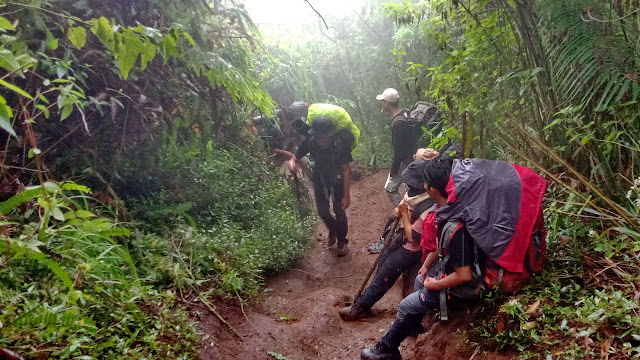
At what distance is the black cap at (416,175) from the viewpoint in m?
3.96

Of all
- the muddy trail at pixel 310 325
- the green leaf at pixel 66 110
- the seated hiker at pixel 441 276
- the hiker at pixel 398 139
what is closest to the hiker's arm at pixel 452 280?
the seated hiker at pixel 441 276

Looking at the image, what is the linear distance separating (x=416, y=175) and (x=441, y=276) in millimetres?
1319

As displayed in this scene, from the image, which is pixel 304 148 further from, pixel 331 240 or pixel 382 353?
pixel 382 353

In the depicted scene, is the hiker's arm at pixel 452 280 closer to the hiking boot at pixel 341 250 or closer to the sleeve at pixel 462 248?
the sleeve at pixel 462 248

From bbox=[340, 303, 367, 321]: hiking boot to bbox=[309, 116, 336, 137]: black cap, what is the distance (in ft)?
8.68

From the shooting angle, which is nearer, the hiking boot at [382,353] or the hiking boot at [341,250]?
the hiking boot at [382,353]

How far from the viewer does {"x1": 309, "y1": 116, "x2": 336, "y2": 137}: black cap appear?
19.5ft

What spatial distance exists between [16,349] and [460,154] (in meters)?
4.30

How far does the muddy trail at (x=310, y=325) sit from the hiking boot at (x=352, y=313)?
62mm

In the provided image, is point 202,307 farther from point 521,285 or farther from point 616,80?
point 616,80

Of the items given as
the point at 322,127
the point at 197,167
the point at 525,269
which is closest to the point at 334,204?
the point at 322,127

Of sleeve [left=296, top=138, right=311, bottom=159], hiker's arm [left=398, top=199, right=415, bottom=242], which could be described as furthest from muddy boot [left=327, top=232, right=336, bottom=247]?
hiker's arm [left=398, top=199, right=415, bottom=242]

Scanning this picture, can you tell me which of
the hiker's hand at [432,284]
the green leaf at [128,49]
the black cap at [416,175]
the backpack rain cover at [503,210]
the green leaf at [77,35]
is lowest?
the hiker's hand at [432,284]

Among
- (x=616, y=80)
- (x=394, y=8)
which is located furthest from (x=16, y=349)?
(x=394, y=8)
